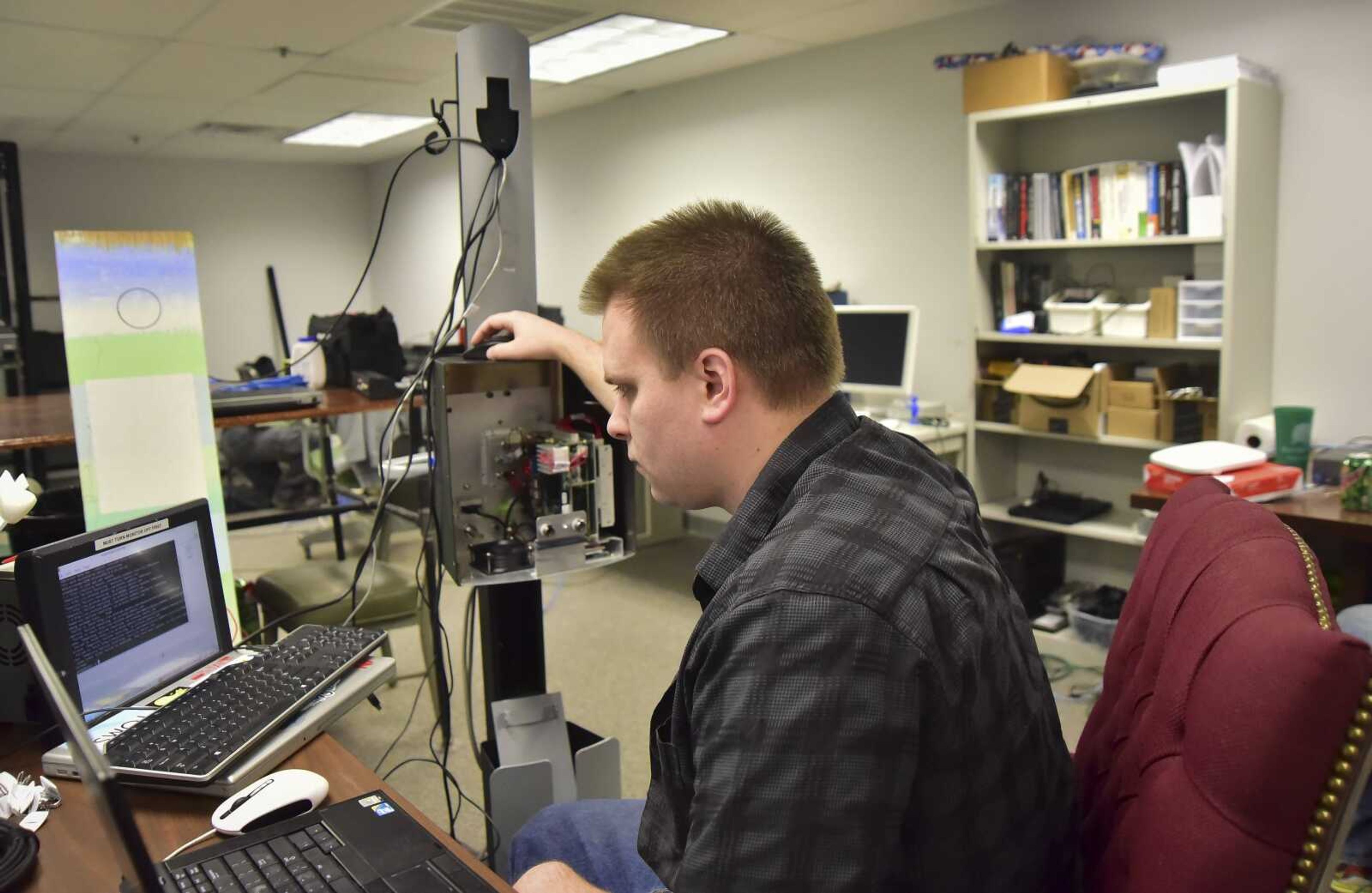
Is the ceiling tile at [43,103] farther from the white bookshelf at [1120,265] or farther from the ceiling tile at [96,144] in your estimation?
the white bookshelf at [1120,265]

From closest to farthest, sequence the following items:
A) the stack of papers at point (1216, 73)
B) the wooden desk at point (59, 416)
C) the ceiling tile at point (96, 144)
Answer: the wooden desk at point (59, 416)
the stack of papers at point (1216, 73)
the ceiling tile at point (96, 144)

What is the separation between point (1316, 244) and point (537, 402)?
263 centimetres

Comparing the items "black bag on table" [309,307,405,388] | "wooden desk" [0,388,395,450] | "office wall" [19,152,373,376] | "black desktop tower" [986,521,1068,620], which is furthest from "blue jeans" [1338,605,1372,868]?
"office wall" [19,152,373,376]

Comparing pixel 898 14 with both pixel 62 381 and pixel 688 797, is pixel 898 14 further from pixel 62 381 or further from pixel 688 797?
pixel 62 381

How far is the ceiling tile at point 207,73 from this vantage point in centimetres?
430

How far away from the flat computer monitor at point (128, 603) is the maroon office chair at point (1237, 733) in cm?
117

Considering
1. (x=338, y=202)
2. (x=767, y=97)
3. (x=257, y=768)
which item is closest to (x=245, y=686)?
(x=257, y=768)

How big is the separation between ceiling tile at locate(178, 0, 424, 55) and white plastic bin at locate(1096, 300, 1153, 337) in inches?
108

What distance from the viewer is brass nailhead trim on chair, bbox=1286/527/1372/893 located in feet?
2.31

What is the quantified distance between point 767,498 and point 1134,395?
2670mm

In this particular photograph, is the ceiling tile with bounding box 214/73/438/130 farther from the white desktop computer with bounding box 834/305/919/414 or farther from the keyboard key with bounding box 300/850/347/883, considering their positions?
the keyboard key with bounding box 300/850/347/883

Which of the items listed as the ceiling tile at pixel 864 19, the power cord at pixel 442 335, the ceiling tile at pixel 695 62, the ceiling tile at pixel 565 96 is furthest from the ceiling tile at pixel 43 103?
the power cord at pixel 442 335

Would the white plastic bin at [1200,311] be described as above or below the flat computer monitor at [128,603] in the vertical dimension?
above

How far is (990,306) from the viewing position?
3643mm
